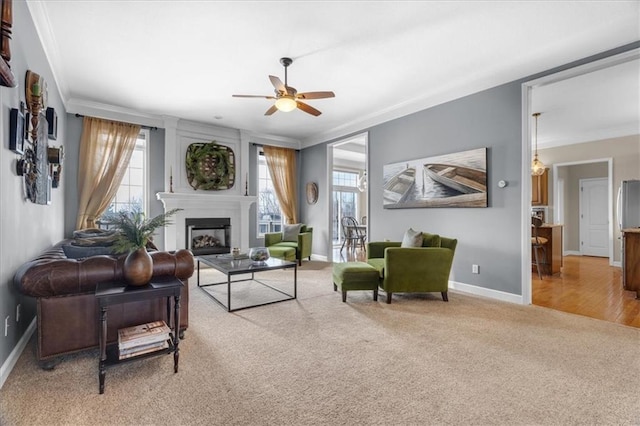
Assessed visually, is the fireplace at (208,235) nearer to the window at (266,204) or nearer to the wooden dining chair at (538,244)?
the window at (266,204)

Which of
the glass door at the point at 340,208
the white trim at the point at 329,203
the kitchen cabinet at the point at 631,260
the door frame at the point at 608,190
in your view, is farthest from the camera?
the glass door at the point at 340,208

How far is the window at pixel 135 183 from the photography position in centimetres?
543

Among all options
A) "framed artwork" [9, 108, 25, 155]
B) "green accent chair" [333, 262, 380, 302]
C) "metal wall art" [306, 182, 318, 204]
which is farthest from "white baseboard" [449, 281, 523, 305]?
"framed artwork" [9, 108, 25, 155]

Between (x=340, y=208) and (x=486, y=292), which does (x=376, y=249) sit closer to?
(x=486, y=292)

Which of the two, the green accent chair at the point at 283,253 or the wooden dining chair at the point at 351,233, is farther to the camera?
the wooden dining chair at the point at 351,233

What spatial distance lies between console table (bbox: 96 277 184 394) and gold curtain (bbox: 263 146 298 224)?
4.86 metres

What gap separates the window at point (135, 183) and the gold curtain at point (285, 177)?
2448mm

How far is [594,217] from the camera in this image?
293 inches

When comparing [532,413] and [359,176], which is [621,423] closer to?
[532,413]

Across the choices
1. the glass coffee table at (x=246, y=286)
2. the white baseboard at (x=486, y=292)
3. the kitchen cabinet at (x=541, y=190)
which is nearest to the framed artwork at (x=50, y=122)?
the glass coffee table at (x=246, y=286)

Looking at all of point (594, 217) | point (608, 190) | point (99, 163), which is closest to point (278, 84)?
point (99, 163)

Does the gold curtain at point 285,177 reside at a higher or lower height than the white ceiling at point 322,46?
lower

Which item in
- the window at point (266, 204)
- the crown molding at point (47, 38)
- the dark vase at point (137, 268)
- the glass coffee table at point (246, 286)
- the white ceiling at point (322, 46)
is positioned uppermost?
the white ceiling at point (322, 46)

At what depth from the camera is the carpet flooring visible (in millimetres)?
1627
